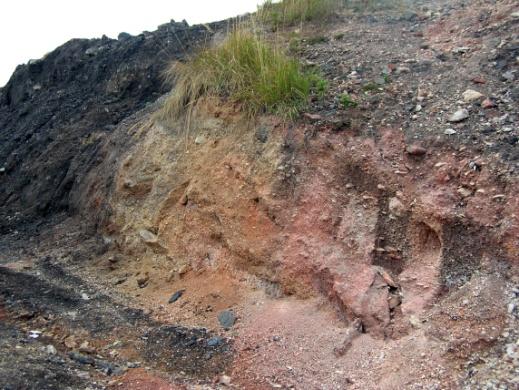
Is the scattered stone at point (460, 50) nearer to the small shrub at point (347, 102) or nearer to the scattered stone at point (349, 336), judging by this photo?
the small shrub at point (347, 102)

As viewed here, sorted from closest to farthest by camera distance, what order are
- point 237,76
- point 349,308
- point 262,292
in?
point 349,308, point 262,292, point 237,76

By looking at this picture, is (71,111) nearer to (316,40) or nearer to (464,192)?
(316,40)

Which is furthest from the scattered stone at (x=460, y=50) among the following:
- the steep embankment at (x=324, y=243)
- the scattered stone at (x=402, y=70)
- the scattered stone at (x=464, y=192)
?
the scattered stone at (x=464, y=192)

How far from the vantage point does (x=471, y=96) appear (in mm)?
4941

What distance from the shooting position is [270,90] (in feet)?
18.3

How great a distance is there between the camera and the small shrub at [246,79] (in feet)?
18.2

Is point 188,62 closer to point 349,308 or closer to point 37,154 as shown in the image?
point 37,154

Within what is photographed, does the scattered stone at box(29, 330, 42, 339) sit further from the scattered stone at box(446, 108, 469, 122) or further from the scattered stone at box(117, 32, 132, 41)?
the scattered stone at box(117, 32, 132, 41)

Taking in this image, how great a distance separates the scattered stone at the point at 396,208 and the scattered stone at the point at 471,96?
104 cm

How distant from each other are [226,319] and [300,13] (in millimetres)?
3908

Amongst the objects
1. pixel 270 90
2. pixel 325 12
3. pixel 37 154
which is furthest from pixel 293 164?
pixel 37 154

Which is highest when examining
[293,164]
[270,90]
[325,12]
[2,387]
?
[325,12]

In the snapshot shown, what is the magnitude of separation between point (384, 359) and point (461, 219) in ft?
3.61

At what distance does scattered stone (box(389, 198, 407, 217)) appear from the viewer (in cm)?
465
